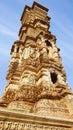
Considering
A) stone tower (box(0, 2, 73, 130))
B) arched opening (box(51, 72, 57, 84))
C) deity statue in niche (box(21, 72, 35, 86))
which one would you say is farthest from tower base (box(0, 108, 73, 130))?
arched opening (box(51, 72, 57, 84))

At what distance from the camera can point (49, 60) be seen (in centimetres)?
1648

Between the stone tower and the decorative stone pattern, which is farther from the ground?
the stone tower

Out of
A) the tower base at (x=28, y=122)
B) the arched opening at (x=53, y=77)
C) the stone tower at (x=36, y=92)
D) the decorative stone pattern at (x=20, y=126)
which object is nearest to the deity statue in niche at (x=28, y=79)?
the stone tower at (x=36, y=92)

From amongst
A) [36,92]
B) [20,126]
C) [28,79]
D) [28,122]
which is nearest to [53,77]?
[28,79]

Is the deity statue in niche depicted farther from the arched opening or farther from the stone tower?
the arched opening

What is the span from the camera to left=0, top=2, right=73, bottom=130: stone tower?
25.2 ft

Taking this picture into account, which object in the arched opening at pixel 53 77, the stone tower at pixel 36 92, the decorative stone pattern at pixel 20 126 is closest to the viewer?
the decorative stone pattern at pixel 20 126

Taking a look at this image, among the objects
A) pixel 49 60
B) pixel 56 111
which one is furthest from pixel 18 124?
pixel 49 60

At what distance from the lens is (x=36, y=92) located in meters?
12.6

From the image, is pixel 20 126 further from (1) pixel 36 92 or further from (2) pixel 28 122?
(1) pixel 36 92

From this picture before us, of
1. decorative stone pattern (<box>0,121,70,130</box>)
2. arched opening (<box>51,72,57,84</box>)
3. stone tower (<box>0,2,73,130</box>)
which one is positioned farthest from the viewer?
arched opening (<box>51,72,57,84</box>)

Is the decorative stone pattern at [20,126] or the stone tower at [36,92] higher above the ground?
the stone tower at [36,92]

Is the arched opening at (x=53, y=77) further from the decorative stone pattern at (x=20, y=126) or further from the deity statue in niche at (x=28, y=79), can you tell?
the decorative stone pattern at (x=20, y=126)

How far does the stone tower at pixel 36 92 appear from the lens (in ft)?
25.2
